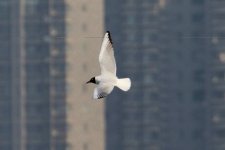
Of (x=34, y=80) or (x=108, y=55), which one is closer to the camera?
(x=108, y=55)

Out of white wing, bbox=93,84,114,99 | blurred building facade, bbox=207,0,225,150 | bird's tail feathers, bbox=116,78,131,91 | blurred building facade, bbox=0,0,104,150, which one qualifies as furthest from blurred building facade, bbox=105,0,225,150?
white wing, bbox=93,84,114,99

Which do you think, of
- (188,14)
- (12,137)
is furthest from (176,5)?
(12,137)

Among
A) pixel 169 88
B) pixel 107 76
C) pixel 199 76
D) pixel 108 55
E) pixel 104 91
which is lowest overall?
pixel 169 88

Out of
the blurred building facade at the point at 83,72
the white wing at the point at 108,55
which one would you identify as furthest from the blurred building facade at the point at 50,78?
the white wing at the point at 108,55

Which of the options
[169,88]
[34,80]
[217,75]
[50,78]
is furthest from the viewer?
[169,88]

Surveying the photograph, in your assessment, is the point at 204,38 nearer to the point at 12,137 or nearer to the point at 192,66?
the point at 192,66

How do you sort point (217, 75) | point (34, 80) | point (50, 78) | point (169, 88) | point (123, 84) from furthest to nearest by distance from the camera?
point (169, 88) < point (34, 80) < point (50, 78) < point (217, 75) < point (123, 84)

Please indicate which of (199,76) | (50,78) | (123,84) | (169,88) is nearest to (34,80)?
(50,78)

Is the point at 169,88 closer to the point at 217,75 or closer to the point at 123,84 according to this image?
the point at 217,75
